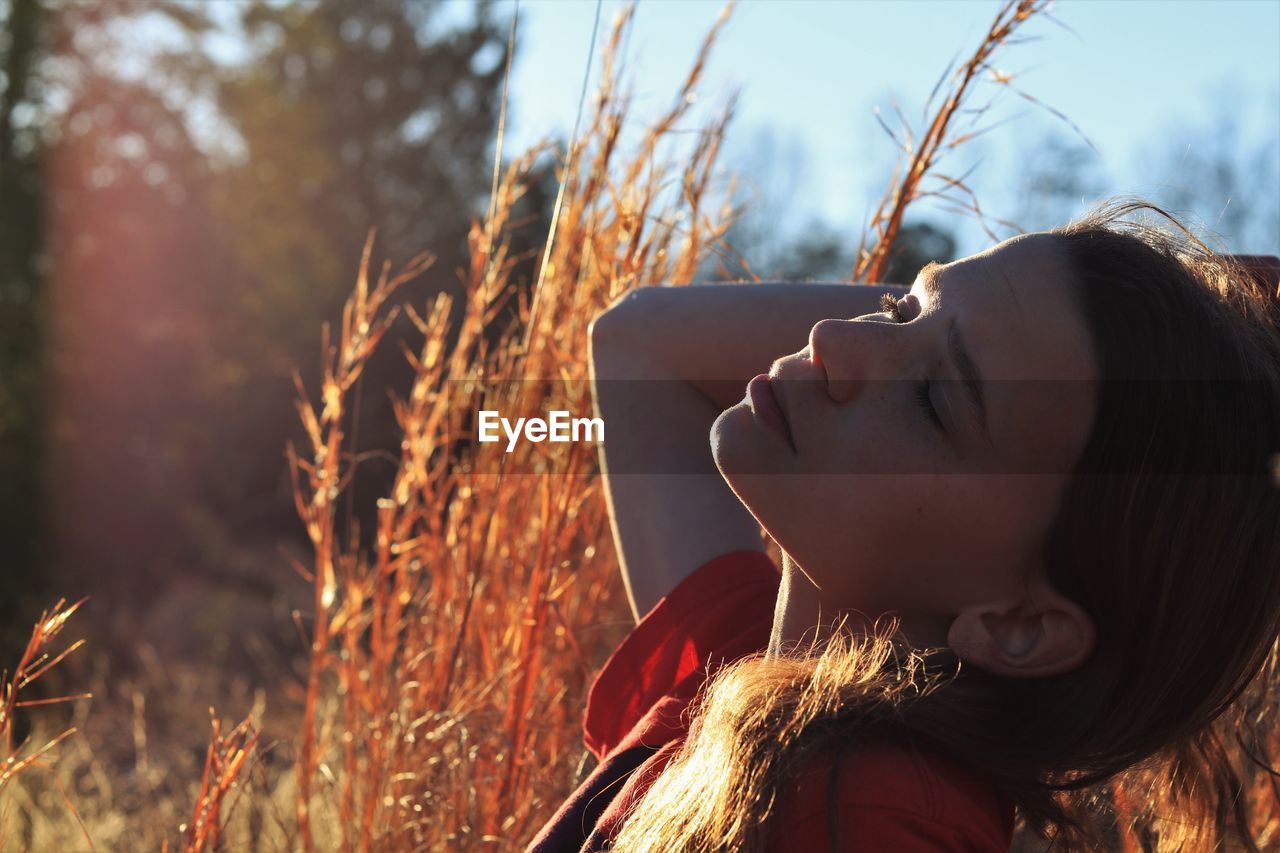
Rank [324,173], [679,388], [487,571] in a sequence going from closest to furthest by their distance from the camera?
[679,388] → [487,571] → [324,173]

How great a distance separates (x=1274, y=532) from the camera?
3.19 feet

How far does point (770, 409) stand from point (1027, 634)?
31cm

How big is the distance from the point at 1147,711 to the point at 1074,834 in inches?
7.2

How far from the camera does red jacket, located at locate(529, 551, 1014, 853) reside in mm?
808

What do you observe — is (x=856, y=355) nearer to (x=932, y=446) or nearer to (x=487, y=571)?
(x=932, y=446)

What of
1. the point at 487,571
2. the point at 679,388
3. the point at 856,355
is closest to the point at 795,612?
the point at 856,355

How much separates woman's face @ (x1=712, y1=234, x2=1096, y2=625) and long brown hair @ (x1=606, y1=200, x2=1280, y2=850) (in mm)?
31

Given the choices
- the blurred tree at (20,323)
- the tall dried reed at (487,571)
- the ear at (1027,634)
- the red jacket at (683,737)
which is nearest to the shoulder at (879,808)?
the red jacket at (683,737)

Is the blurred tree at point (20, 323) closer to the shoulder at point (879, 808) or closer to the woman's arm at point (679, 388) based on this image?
the woman's arm at point (679, 388)

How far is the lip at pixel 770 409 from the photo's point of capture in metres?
1.05

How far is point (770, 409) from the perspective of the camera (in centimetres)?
107

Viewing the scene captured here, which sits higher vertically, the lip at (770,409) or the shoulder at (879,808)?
the lip at (770,409)

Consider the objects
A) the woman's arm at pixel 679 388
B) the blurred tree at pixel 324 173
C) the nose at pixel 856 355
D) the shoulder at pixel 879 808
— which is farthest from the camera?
the blurred tree at pixel 324 173

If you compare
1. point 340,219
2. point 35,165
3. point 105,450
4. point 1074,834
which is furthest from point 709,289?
point 340,219
